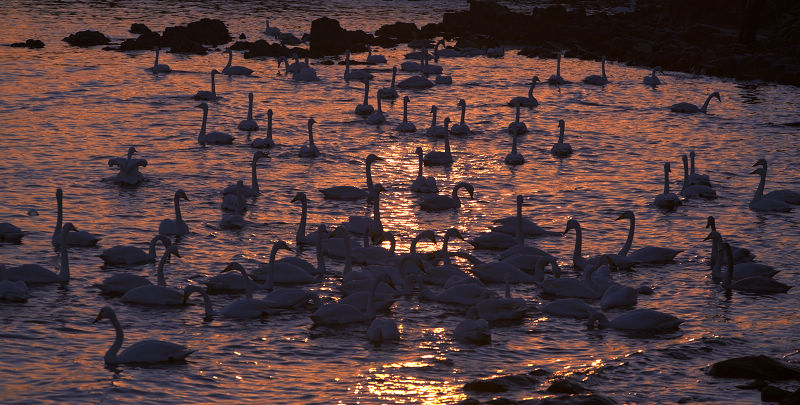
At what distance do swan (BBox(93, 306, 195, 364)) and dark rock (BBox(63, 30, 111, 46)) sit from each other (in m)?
40.2

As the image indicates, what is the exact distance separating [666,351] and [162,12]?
60.5 metres

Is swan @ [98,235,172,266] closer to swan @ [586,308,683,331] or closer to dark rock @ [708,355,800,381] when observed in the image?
swan @ [586,308,683,331]

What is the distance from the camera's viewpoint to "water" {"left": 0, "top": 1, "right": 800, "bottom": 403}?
600 inches

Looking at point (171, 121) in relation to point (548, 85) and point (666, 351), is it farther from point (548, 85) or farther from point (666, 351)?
point (666, 351)

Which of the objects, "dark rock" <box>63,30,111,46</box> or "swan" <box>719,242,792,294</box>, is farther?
"dark rock" <box>63,30,111,46</box>

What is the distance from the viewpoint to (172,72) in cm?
4544

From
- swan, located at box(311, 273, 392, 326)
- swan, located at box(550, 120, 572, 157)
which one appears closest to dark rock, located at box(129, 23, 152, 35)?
swan, located at box(550, 120, 572, 157)

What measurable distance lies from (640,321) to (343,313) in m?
4.75

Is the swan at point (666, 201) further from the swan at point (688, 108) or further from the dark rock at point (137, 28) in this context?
the dark rock at point (137, 28)

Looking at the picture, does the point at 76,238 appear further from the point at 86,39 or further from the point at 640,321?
the point at 86,39

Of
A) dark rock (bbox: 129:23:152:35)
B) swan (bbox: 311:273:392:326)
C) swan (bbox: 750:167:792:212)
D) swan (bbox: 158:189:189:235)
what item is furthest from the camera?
dark rock (bbox: 129:23:152:35)

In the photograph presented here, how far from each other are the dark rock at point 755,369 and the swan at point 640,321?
5.53 feet

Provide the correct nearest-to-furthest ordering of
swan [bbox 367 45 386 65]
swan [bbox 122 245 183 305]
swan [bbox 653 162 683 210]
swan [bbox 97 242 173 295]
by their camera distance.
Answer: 1. swan [bbox 122 245 183 305]
2. swan [bbox 97 242 173 295]
3. swan [bbox 653 162 683 210]
4. swan [bbox 367 45 386 65]

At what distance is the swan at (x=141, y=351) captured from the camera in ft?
49.8
